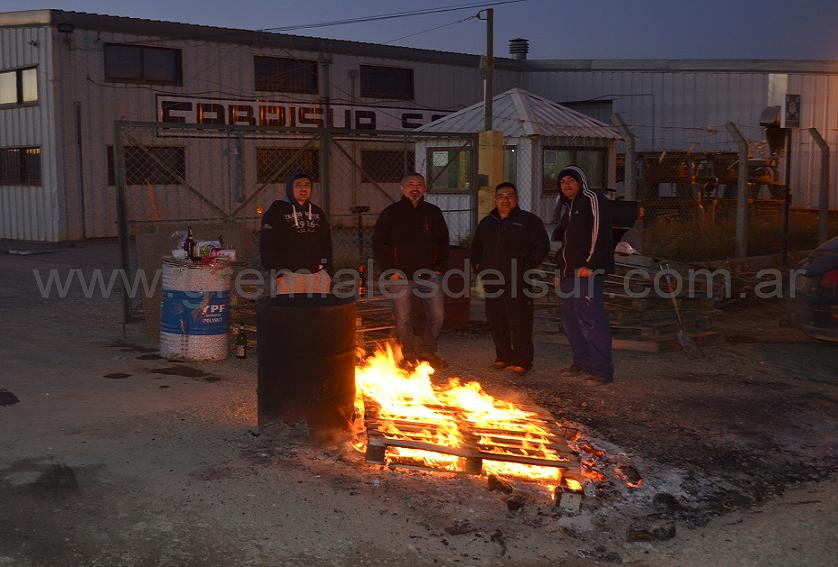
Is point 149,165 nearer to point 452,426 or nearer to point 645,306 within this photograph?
point 645,306

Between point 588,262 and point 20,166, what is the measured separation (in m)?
19.3

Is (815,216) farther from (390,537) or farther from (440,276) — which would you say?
(390,537)

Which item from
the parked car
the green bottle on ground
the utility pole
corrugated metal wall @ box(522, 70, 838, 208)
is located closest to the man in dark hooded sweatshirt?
the green bottle on ground

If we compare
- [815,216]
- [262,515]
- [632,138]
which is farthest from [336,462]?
[815,216]

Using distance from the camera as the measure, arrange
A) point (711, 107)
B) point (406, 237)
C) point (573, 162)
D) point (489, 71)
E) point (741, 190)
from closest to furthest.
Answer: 1. point (406, 237)
2. point (741, 190)
3. point (489, 71)
4. point (573, 162)
5. point (711, 107)

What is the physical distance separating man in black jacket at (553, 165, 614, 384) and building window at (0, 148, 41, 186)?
58.9 ft

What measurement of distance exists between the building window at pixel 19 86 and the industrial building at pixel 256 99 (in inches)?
2.1

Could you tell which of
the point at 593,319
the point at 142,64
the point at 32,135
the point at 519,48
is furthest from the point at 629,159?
the point at 519,48

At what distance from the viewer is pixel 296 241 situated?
804 centimetres

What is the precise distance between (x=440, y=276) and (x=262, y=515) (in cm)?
415

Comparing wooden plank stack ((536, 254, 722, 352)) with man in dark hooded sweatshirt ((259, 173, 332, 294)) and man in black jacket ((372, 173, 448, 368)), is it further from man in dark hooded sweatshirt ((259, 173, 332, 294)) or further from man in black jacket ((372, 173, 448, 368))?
man in dark hooded sweatshirt ((259, 173, 332, 294))

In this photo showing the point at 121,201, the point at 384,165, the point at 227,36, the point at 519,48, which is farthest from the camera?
the point at 519,48

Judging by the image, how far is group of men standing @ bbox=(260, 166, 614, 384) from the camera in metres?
7.65

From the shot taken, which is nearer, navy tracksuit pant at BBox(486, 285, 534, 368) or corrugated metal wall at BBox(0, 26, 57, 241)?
navy tracksuit pant at BBox(486, 285, 534, 368)
